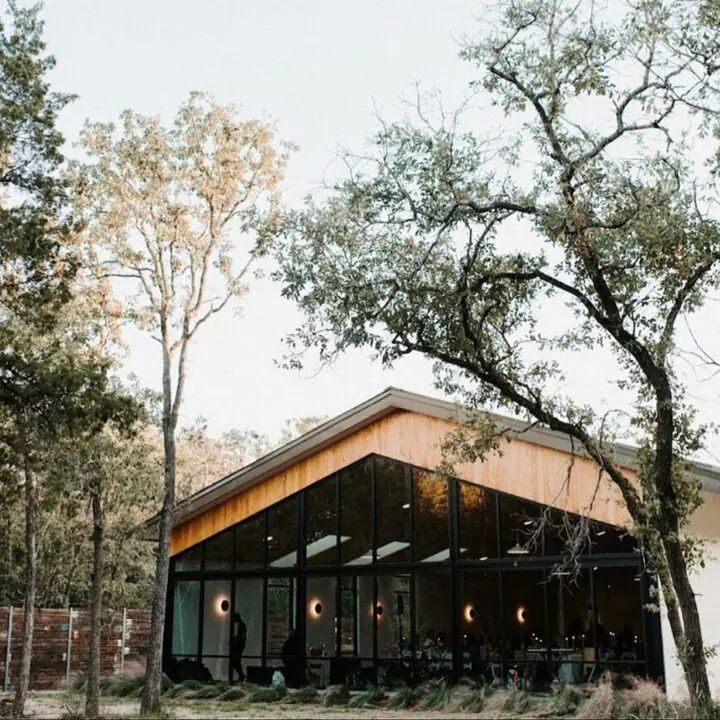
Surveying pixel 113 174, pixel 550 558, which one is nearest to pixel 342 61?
pixel 113 174

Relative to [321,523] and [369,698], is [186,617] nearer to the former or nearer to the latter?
[321,523]

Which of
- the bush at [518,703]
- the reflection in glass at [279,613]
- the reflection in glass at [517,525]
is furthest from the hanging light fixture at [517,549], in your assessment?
the reflection in glass at [279,613]

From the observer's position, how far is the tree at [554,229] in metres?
9.06

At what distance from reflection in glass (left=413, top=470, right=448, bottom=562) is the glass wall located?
23 mm

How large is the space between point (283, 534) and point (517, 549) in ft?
17.0

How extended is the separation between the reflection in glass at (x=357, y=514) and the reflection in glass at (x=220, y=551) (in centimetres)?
267

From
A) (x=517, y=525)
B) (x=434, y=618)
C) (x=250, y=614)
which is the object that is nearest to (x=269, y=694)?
(x=250, y=614)

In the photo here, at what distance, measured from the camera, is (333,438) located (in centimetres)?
1761

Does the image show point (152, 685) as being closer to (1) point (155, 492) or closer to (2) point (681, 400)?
(1) point (155, 492)

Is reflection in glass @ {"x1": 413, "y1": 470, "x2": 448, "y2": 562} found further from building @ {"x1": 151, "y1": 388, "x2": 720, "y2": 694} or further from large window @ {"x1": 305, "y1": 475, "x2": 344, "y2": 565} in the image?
large window @ {"x1": 305, "y1": 475, "x2": 344, "y2": 565}

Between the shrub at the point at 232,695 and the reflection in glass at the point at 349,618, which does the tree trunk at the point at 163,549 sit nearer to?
the shrub at the point at 232,695

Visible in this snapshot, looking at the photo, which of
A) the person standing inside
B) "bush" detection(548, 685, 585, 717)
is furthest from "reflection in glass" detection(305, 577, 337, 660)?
"bush" detection(548, 685, 585, 717)

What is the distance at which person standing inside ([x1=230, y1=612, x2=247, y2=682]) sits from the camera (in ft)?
58.9

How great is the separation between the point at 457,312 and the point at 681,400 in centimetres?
262
